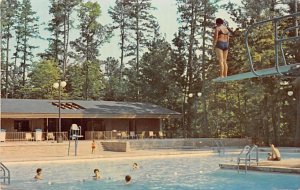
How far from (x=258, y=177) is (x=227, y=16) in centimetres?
2741

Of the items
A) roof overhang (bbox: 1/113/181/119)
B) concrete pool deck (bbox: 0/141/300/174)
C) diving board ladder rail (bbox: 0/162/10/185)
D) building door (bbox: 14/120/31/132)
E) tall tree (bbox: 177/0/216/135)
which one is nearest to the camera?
diving board ladder rail (bbox: 0/162/10/185)

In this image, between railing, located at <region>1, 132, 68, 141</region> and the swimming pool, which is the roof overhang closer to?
railing, located at <region>1, 132, 68, 141</region>

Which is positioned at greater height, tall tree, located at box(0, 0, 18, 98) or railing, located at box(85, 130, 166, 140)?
tall tree, located at box(0, 0, 18, 98)

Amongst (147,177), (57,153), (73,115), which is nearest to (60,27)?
(73,115)

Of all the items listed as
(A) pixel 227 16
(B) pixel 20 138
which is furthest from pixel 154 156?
(A) pixel 227 16

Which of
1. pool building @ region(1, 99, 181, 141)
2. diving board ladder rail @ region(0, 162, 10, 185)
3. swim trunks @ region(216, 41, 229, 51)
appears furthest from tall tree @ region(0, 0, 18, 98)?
swim trunks @ region(216, 41, 229, 51)

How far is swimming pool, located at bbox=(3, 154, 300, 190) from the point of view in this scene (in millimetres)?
14992

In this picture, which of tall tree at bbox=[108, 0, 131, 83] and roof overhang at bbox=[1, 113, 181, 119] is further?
tall tree at bbox=[108, 0, 131, 83]

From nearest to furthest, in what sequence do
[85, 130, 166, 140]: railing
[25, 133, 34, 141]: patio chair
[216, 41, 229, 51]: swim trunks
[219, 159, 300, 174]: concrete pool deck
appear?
[216, 41, 229, 51]: swim trunks, [219, 159, 300, 174]: concrete pool deck, [25, 133, 34, 141]: patio chair, [85, 130, 166, 140]: railing

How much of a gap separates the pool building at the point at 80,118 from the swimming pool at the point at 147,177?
9680mm

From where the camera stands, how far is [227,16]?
138 feet

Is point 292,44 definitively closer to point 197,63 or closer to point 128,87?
point 197,63

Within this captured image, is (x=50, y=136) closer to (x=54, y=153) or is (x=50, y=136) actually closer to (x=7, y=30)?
(x=54, y=153)

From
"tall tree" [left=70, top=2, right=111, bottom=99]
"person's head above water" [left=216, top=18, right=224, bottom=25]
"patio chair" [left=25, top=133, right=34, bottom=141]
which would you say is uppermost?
"tall tree" [left=70, top=2, right=111, bottom=99]
